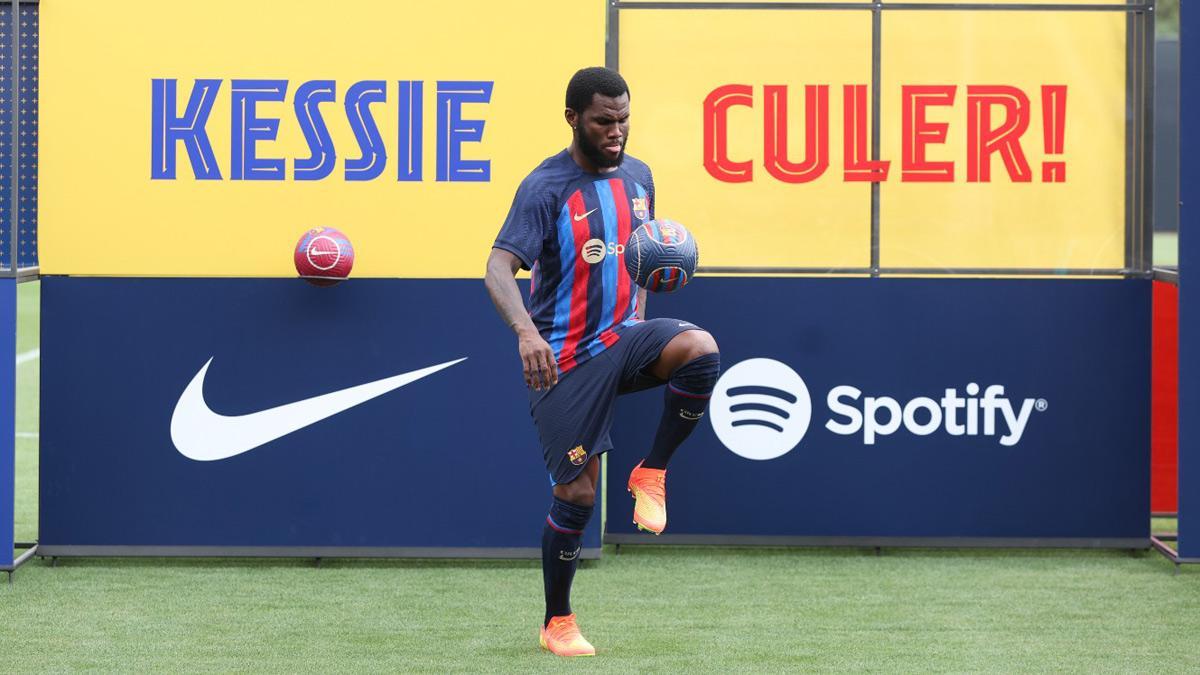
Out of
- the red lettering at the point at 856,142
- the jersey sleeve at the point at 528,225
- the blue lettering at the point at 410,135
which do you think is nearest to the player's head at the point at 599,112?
the jersey sleeve at the point at 528,225

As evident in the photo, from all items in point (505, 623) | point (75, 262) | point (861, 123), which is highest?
point (861, 123)

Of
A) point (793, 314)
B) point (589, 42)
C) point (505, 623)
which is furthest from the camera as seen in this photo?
point (793, 314)

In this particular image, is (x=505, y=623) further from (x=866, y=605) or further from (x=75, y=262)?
(x=75, y=262)

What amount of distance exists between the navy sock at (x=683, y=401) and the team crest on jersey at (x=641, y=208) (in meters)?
0.52

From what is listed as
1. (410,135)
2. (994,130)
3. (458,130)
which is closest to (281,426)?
(410,135)

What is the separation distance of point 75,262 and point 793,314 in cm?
309

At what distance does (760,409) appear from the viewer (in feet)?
25.5

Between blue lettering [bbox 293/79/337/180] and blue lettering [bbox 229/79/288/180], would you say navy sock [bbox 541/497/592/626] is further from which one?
blue lettering [bbox 229/79/288/180]

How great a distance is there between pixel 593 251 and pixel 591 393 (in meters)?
0.46

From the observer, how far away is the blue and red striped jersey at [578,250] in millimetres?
5586

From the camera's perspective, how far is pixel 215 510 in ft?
24.4

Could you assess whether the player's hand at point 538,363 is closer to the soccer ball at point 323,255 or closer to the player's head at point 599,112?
the player's head at point 599,112

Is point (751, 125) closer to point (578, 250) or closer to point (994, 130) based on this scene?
point (994, 130)

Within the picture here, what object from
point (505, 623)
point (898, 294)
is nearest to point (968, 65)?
point (898, 294)
